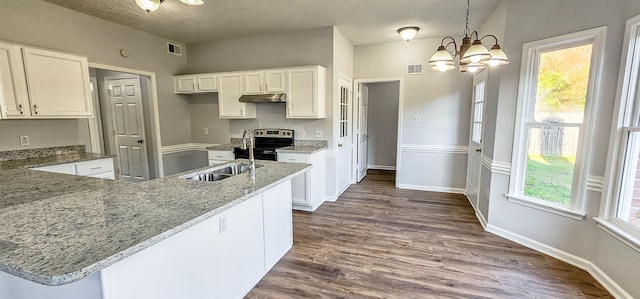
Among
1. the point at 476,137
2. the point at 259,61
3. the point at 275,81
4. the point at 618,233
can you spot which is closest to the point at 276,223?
the point at 275,81

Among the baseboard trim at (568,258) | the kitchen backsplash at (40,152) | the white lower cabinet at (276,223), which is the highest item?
the kitchen backsplash at (40,152)

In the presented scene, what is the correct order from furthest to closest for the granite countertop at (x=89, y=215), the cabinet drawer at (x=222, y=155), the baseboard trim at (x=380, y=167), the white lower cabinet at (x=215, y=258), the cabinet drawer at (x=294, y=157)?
the baseboard trim at (x=380, y=167), the cabinet drawer at (x=222, y=155), the cabinet drawer at (x=294, y=157), the white lower cabinet at (x=215, y=258), the granite countertop at (x=89, y=215)

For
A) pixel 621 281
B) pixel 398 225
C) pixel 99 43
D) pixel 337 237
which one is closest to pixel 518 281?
pixel 621 281

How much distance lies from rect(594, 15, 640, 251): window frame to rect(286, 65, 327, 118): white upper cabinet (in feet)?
9.77

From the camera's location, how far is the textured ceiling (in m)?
3.19

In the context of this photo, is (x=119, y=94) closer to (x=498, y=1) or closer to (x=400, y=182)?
(x=400, y=182)

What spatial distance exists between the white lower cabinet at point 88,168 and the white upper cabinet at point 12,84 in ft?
2.08

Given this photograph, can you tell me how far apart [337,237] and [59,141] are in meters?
3.59

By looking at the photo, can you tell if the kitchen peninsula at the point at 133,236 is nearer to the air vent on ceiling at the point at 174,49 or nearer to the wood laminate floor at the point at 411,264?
the wood laminate floor at the point at 411,264

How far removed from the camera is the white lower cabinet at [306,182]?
3.79 meters

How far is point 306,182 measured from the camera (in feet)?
12.5

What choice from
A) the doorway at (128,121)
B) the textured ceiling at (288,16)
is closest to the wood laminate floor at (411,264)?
the textured ceiling at (288,16)

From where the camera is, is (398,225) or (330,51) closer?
(398,225)

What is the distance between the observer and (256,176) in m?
2.17
